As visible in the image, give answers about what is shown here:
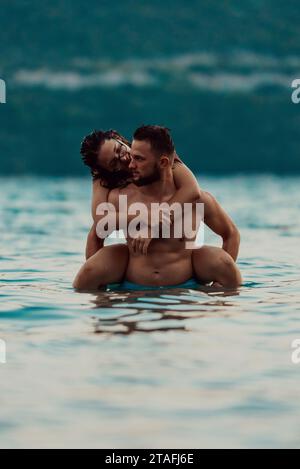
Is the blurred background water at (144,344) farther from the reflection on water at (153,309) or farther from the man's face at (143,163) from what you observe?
the man's face at (143,163)

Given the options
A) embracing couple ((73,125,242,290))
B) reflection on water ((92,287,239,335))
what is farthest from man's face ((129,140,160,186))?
reflection on water ((92,287,239,335))

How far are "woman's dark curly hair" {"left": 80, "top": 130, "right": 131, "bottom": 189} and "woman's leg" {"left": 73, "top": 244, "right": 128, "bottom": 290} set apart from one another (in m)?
0.50

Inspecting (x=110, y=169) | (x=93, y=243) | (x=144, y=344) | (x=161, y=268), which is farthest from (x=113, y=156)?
(x=144, y=344)

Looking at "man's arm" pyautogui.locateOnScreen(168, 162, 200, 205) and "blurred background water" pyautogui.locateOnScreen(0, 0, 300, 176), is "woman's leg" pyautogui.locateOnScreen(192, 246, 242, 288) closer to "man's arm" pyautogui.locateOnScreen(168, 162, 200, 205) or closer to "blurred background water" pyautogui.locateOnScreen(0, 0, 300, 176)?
"man's arm" pyautogui.locateOnScreen(168, 162, 200, 205)

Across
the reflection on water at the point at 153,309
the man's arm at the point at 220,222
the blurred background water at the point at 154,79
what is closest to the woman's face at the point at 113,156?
the man's arm at the point at 220,222

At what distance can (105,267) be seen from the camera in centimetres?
836

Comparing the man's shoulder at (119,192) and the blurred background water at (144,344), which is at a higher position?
the man's shoulder at (119,192)

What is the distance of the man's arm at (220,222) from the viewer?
28.0 ft

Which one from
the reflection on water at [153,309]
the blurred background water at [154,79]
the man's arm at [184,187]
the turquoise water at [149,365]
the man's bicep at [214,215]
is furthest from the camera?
the blurred background water at [154,79]

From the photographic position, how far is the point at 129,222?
318 inches

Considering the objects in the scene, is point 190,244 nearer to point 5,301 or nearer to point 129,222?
point 129,222

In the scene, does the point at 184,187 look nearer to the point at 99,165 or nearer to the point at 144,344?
the point at 99,165

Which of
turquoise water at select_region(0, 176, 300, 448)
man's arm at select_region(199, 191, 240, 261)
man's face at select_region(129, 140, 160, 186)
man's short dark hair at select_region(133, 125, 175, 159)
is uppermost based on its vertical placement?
man's short dark hair at select_region(133, 125, 175, 159)

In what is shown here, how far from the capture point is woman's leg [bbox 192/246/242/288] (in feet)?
27.4
